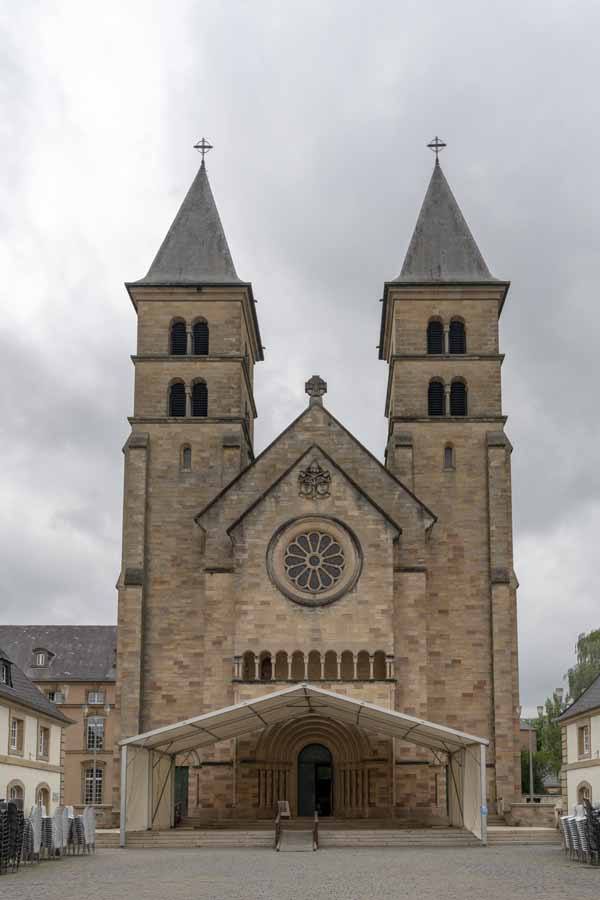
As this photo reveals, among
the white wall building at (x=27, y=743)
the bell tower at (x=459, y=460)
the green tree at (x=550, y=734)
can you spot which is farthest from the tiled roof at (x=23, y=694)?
the green tree at (x=550, y=734)

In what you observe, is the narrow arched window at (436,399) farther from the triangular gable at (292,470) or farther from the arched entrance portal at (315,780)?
the arched entrance portal at (315,780)

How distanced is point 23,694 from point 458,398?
22.8 m

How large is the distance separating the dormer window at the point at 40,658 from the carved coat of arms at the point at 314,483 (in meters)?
41.8

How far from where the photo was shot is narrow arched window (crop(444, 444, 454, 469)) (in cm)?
5538

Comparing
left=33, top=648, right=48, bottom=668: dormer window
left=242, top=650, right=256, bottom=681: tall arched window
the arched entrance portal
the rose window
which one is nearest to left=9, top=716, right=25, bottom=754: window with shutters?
left=242, top=650, right=256, bottom=681: tall arched window

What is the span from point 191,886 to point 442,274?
38.0 m

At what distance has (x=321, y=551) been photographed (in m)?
51.7

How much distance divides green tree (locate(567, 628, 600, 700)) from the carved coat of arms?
1420 inches

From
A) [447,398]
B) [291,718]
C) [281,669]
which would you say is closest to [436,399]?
[447,398]

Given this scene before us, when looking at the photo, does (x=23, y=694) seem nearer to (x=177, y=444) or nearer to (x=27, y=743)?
(x=27, y=743)

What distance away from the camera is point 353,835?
41.5m

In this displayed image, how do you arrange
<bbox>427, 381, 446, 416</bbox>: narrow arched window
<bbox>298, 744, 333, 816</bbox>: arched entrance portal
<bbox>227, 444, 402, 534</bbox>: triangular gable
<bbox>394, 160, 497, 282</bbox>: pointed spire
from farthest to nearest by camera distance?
<bbox>394, 160, 497, 282</bbox>: pointed spire → <bbox>427, 381, 446, 416</bbox>: narrow arched window → <bbox>227, 444, 402, 534</bbox>: triangular gable → <bbox>298, 744, 333, 816</bbox>: arched entrance portal

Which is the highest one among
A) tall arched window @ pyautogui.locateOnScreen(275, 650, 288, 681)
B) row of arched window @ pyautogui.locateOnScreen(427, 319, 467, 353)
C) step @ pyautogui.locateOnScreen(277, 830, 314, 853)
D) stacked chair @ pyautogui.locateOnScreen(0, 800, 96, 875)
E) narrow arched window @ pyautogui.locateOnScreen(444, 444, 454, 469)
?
row of arched window @ pyautogui.locateOnScreen(427, 319, 467, 353)

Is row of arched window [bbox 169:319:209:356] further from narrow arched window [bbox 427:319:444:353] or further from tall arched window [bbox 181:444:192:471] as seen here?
narrow arched window [bbox 427:319:444:353]
